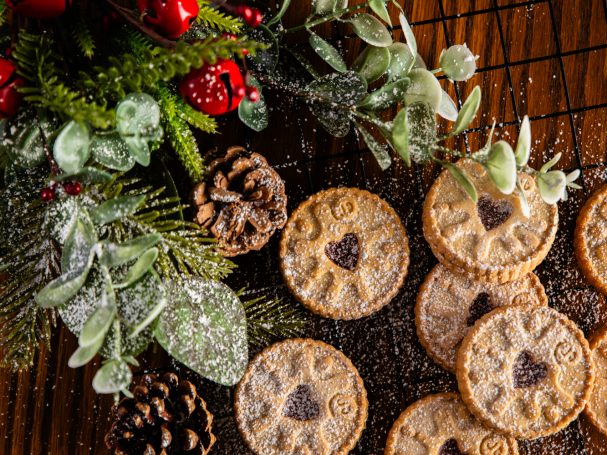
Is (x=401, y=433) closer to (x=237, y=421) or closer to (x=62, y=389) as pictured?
(x=237, y=421)

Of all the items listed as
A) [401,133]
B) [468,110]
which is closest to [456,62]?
[468,110]

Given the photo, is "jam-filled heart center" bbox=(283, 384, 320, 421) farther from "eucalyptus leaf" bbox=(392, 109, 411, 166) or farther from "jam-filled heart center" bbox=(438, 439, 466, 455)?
"eucalyptus leaf" bbox=(392, 109, 411, 166)

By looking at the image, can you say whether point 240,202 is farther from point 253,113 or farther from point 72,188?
point 72,188

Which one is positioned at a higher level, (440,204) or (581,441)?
(440,204)

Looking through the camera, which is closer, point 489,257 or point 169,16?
point 169,16

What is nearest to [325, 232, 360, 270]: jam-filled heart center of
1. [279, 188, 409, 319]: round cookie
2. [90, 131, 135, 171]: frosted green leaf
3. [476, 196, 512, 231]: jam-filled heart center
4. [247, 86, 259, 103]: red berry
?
[279, 188, 409, 319]: round cookie

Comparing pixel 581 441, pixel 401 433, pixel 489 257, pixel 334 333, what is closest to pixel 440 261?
pixel 489 257

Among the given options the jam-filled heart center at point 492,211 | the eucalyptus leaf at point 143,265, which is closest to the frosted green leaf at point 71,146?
the eucalyptus leaf at point 143,265

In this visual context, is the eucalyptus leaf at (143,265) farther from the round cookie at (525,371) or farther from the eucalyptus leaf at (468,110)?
the round cookie at (525,371)
